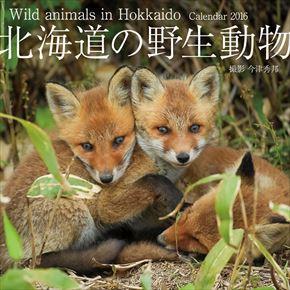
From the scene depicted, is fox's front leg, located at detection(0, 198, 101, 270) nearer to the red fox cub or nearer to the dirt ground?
the dirt ground

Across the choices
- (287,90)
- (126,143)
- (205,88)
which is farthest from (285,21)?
(126,143)

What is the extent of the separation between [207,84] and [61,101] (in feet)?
3.45

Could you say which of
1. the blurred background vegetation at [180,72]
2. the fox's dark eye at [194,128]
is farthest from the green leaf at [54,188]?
the blurred background vegetation at [180,72]

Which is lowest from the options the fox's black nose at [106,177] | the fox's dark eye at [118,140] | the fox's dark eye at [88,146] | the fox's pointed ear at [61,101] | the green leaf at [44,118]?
the fox's black nose at [106,177]

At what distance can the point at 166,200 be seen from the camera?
5074 millimetres

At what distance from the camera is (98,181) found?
5031 millimetres

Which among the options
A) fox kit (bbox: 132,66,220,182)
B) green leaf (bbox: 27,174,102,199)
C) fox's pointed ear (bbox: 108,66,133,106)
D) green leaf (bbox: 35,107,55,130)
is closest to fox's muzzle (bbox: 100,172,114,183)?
fox kit (bbox: 132,66,220,182)

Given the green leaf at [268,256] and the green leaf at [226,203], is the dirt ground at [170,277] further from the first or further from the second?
the green leaf at [226,203]

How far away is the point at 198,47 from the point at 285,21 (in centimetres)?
109

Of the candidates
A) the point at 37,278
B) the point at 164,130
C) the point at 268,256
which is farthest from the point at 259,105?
the point at 37,278

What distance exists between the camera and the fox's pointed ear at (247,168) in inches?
184

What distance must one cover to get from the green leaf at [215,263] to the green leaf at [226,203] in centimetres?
31

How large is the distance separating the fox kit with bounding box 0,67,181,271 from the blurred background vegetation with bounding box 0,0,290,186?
1.09 meters

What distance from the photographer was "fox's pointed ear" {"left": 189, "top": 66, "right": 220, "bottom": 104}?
5.35 metres
